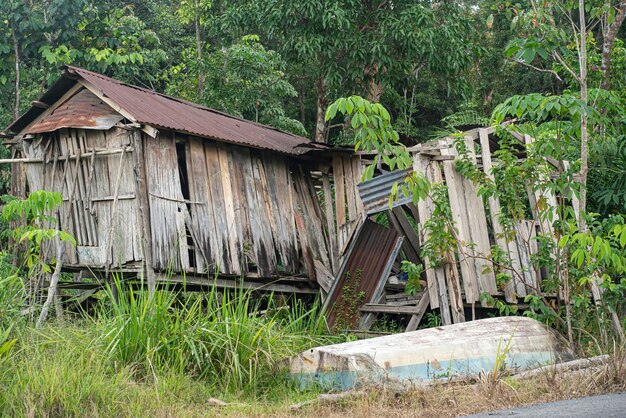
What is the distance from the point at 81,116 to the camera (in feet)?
38.3

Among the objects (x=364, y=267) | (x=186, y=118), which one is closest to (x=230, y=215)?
(x=186, y=118)

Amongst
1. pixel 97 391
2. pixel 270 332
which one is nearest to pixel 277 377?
pixel 270 332

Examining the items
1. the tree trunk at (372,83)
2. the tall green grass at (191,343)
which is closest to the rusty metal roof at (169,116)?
the tree trunk at (372,83)

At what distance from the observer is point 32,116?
12.4 meters

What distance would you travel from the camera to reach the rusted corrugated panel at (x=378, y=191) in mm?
11641

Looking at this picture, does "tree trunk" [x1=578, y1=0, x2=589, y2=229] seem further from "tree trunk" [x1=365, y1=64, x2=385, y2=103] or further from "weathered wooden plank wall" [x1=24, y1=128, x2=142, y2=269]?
"tree trunk" [x1=365, y1=64, x2=385, y2=103]

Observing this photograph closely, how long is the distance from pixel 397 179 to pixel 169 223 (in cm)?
340

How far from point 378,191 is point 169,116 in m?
3.38

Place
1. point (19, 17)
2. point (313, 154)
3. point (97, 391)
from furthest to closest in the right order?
point (19, 17)
point (313, 154)
point (97, 391)

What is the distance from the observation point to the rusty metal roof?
11336mm

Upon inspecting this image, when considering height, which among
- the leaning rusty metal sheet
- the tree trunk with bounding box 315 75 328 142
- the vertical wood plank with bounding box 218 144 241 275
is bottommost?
the leaning rusty metal sheet

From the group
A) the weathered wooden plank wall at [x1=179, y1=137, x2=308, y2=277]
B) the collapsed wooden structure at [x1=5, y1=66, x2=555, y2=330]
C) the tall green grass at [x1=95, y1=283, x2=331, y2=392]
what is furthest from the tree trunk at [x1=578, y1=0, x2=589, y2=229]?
the weathered wooden plank wall at [x1=179, y1=137, x2=308, y2=277]

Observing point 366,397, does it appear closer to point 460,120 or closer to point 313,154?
point 313,154

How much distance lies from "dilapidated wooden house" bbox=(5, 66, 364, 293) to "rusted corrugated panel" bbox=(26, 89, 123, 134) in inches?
0.8
